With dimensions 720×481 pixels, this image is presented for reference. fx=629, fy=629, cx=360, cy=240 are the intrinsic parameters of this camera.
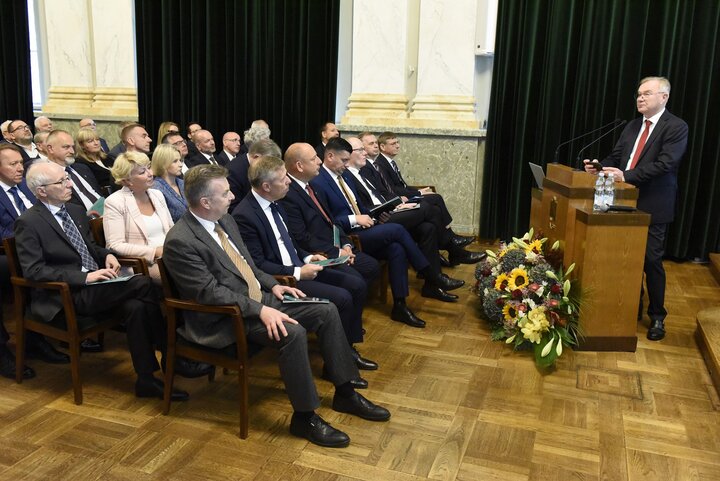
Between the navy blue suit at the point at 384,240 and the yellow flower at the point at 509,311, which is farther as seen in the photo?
the navy blue suit at the point at 384,240

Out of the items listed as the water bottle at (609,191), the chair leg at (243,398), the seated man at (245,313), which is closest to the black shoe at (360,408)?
the seated man at (245,313)

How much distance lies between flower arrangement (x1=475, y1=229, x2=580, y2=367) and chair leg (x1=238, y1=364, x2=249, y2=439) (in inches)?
65.9

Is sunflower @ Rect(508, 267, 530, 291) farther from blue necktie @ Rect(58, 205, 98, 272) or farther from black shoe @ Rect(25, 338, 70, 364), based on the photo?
black shoe @ Rect(25, 338, 70, 364)

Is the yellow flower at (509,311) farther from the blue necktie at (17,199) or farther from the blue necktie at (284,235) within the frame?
the blue necktie at (17,199)

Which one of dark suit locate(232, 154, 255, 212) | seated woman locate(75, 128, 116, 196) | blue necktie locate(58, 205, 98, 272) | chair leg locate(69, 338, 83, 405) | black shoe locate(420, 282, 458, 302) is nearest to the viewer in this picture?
chair leg locate(69, 338, 83, 405)

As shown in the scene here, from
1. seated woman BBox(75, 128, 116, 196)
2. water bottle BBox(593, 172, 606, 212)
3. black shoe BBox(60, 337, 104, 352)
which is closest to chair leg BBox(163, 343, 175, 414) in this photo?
black shoe BBox(60, 337, 104, 352)

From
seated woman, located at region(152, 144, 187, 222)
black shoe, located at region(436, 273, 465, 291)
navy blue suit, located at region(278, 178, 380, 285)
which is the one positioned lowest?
black shoe, located at region(436, 273, 465, 291)

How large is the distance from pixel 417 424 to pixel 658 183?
7.59 ft

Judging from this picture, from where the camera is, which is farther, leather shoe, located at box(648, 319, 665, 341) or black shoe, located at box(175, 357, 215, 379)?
leather shoe, located at box(648, 319, 665, 341)

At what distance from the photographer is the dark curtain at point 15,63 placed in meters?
8.17

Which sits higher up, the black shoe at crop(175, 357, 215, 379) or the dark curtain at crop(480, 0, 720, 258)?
the dark curtain at crop(480, 0, 720, 258)

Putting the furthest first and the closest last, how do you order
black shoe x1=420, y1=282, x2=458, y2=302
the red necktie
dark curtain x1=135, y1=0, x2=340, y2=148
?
dark curtain x1=135, y1=0, x2=340, y2=148, black shoe x1=420, y1=282, x2=458, y2=302, the red necktie

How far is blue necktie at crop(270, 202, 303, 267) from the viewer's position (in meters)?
3.29

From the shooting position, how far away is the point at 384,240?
414 cm
